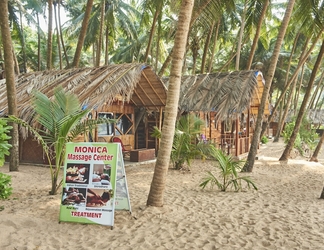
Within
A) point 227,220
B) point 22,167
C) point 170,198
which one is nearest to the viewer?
point 227,220

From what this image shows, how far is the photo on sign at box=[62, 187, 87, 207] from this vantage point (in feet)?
13.4

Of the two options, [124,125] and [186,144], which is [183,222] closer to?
[186,144]

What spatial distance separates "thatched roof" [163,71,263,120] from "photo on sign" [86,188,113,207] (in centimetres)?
699

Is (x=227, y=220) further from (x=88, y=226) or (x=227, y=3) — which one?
(x=227, y=3)

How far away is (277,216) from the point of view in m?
4.64

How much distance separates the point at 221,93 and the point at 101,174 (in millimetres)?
8014

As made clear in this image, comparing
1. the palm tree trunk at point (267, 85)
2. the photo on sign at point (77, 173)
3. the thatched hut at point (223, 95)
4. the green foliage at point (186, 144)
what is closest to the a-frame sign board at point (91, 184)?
the photo on sign at point (77, 173)

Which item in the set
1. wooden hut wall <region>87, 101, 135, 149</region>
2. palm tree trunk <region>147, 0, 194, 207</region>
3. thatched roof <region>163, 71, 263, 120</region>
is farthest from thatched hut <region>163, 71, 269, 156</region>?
palm tree trunk <region>147, 0, 194, 207</region>

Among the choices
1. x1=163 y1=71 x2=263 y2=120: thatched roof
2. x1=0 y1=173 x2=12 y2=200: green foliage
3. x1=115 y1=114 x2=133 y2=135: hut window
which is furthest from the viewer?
x1=115 y1=114 x2=133 y2=135: hut window

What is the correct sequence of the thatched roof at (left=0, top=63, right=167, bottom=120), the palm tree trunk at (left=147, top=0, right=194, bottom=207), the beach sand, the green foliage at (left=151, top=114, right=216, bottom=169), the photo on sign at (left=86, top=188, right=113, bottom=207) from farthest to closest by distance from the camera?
the green foliage at (left=151, top=114, right=216, bottom=169) < the thatched roof at (left=0, top=63, right=167, bottom=120) < the palm tree trunk at (left=147, top=0, right=194, bottom=207) < the photo on sign at (left=86, top=188, right=113, bottom=207) < the beach sand

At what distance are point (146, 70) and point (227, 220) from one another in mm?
6511

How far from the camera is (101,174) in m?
4.09

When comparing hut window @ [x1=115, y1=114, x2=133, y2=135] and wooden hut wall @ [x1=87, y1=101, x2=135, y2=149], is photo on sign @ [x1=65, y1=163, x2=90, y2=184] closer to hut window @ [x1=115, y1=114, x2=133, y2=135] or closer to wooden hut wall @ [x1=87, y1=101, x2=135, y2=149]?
wooden hut wall @ [x1=87, y1=101, x2=135, y2=149]

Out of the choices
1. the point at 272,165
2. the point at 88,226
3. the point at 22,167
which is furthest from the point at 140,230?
the point at 272,165
